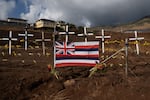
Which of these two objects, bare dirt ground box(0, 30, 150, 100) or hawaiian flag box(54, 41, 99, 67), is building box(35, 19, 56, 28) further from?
bare dirt ground box(0, 30, 150, 100)

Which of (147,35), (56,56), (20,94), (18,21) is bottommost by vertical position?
(20,94)

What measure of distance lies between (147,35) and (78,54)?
4312cm

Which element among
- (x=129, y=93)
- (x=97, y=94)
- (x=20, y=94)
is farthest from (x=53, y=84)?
(x=129, y=93)

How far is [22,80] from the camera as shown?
11.2 m

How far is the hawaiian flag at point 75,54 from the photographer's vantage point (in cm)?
1150

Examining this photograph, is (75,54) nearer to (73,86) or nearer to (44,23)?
(73,86)

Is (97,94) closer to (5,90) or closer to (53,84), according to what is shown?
(53,84)

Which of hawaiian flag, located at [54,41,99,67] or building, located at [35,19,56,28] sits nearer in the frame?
hawaiian flag, located at [54,41,99,67]

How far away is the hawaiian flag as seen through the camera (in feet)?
37.7

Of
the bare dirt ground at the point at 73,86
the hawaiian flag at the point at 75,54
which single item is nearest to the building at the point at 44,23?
the hawaiian flag at the point at 75,54

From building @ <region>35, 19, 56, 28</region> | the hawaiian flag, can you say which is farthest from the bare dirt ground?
building @ <region>35, 19, 56, 28</region>

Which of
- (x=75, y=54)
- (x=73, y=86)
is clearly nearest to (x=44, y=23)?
(x=75, y=54)

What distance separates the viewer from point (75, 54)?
11641mm

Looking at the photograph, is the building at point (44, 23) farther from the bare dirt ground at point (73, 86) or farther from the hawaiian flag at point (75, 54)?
Result: the bare dirt ground at point (73, 86)
